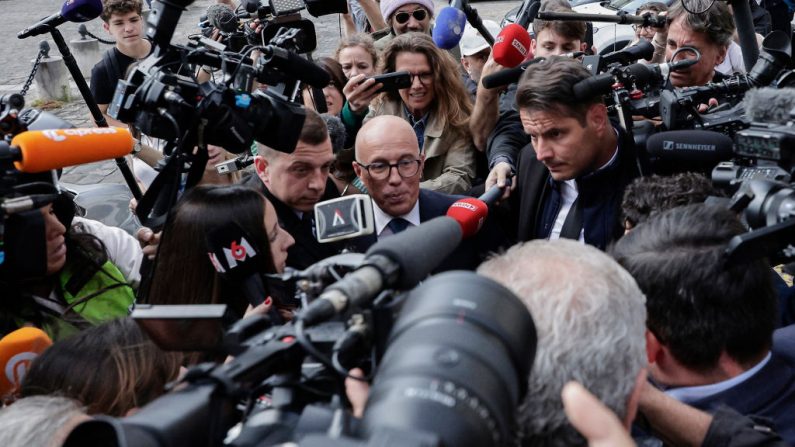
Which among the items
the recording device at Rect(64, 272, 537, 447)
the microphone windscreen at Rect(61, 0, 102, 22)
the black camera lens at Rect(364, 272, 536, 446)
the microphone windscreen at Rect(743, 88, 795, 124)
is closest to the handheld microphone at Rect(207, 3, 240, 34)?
the microphone windscreen at Rect(61, 0, 102, 22)

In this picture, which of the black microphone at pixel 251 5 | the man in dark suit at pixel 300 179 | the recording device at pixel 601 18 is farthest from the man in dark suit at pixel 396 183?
the black microphone at pixel 251 5

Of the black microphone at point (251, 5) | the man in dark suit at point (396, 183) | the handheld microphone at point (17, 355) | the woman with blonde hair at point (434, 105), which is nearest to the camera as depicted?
the handheld microphone at point (17, 355)

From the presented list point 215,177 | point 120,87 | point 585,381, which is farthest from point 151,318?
point 215,177

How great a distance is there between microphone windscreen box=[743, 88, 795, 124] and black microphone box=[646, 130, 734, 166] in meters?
0.44

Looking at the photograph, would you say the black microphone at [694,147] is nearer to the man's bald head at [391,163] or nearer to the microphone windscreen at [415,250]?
the man's bald head at [391,163]

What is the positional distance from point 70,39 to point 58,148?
13762mm

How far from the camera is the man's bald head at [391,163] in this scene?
3.37 metres

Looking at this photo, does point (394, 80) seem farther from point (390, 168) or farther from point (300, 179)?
point (300, 179)

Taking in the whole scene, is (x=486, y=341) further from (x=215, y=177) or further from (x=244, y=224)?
(x=215, y=177)

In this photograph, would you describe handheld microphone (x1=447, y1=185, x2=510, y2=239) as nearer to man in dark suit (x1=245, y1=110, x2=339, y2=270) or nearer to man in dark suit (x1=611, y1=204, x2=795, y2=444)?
man in dark suit (x1=611, y1=204, x2=795, y2=444)

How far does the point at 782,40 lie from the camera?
303 centimetres

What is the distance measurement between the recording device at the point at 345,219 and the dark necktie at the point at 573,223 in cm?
148

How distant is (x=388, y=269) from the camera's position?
129 cm

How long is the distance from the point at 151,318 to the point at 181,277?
129cm
